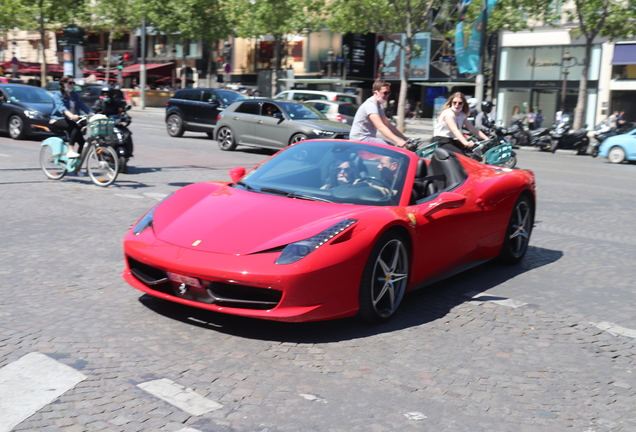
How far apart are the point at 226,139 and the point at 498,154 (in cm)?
890

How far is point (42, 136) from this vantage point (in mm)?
19406

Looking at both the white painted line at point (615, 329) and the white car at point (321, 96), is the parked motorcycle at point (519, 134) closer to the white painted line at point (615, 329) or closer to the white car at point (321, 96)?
the white car at point (321, 96)

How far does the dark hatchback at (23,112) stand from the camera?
1867cm

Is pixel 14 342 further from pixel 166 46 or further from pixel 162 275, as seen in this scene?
pixel 166 46

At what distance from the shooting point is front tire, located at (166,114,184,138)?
2277cm

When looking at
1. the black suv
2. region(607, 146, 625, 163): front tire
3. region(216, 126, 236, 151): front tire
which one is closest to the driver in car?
region(216, 126, 236, 151): front tire

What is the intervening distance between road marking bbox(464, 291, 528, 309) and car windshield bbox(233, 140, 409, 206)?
43.7 inches

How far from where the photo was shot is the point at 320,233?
441 cm

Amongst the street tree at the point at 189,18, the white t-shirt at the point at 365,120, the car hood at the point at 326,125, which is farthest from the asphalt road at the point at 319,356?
the street tree at the point at 189,18

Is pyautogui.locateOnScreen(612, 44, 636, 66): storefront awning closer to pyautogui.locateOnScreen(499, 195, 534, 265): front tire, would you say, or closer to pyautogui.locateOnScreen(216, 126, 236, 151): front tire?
pyautogui.locateOnScreen(216, 126, 236, 151): front tire

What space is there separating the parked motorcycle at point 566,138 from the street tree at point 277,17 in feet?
67.3

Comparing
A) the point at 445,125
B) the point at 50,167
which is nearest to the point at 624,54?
the point at 445,125

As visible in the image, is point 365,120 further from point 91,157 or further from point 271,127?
point 271,127

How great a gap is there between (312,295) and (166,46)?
65.2 m
